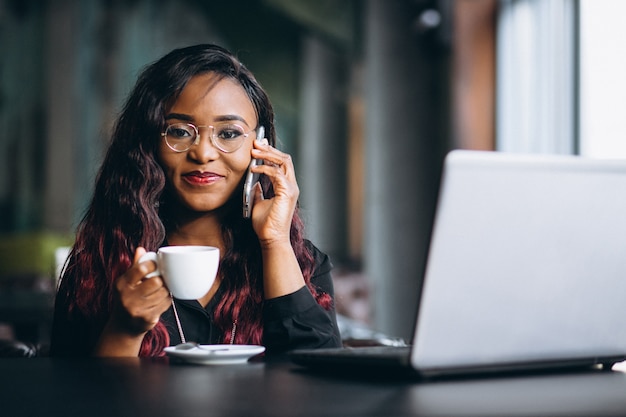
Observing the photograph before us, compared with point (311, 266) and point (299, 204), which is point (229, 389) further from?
point (299, 204)

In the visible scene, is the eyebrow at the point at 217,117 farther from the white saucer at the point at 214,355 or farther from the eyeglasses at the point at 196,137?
the white saucer at the point at 214,355

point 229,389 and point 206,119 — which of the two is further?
point 206,119

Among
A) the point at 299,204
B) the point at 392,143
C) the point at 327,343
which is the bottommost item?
the point at 327,343

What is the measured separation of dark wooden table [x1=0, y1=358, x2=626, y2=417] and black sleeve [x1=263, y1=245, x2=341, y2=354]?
39 centimetres

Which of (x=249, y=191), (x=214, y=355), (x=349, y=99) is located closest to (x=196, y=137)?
(x=249, y=191)

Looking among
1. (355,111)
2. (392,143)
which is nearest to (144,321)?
(392,143)

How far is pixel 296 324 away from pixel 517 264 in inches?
27.3

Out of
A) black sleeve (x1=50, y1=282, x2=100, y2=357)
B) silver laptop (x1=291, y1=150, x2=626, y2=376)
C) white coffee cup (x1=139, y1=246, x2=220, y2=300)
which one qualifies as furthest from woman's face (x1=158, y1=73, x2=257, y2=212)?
silver laptop (x1=291, y1=150, x2=626, y2=376)

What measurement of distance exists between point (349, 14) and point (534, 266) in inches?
251

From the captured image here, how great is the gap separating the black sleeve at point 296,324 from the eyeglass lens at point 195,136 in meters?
0.36

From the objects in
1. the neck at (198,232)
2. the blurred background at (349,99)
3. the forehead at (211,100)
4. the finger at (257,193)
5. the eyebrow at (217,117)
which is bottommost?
the neck at (198,232)

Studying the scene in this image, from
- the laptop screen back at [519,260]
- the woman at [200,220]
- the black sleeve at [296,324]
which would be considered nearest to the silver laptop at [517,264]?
the laptop screen back at [519,260]

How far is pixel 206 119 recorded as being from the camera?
1.82m

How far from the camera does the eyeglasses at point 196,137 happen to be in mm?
1798
